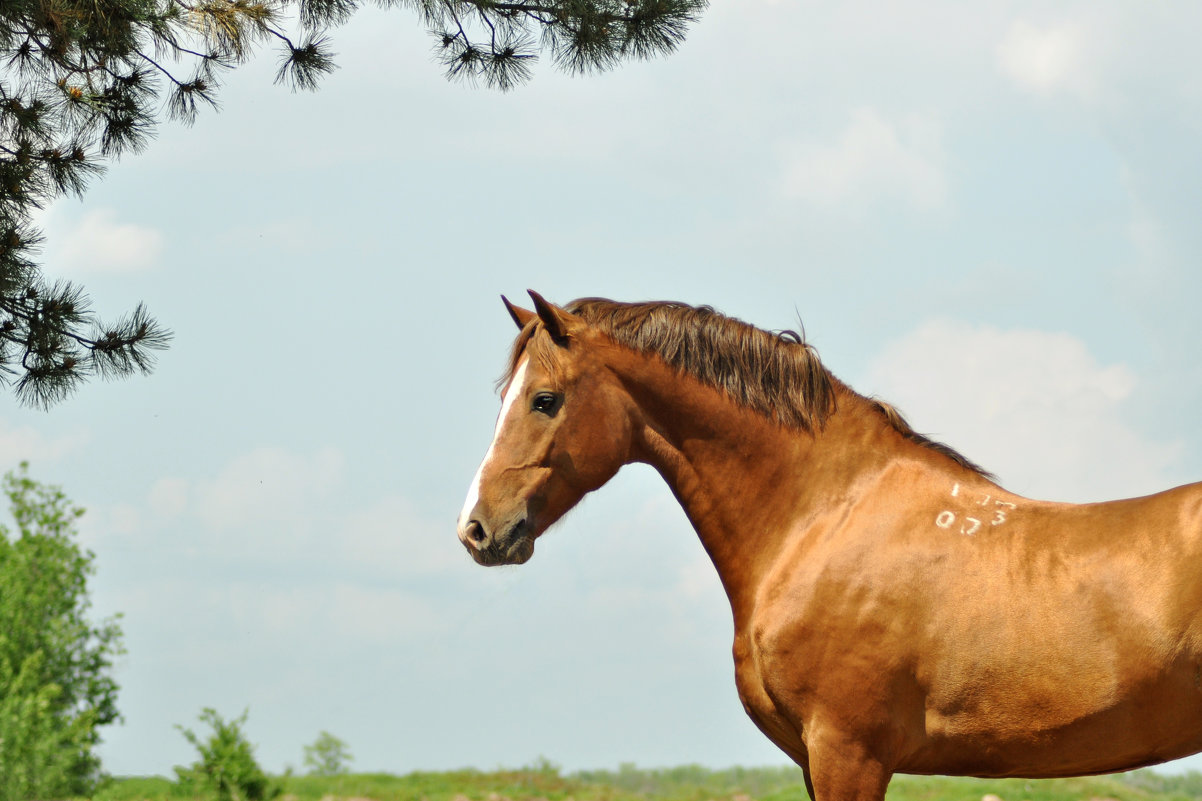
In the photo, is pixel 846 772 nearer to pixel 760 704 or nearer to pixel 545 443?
pixel 760 704

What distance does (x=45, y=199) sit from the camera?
696 centimetres

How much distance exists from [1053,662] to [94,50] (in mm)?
7011

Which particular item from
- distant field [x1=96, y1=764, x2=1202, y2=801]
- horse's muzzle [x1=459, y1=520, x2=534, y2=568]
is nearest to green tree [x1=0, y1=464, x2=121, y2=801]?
distant field [x1=96, y1=764, x2=1202, y2=801]

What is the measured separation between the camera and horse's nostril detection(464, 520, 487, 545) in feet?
13.4

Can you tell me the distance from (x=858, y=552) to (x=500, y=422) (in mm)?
1554

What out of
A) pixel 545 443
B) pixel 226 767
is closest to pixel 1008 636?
pixel 545 443

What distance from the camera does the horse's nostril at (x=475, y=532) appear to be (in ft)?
13.4

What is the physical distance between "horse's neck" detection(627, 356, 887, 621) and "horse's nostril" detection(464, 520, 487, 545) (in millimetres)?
818

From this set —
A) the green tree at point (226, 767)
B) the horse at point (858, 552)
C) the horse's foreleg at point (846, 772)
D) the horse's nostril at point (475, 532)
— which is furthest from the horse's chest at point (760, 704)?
the green tree at point (226, 767)

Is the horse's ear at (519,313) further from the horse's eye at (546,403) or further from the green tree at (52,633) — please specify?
the green tree at (52,633)

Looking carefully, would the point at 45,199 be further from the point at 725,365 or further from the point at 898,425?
the point at 898,425

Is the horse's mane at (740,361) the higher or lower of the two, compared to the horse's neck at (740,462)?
higher

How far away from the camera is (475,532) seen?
4.12 meters

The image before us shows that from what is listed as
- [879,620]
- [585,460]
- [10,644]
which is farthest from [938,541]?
[10,644]
